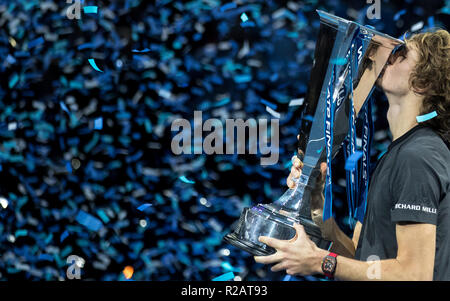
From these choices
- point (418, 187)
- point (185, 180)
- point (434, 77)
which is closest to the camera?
point (418, 187)

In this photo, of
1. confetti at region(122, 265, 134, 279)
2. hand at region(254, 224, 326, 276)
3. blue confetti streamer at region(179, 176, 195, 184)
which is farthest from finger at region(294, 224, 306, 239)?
confetti at region(122, 265, 134, 279)

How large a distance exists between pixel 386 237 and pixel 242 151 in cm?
108

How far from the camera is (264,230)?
1.22 metres

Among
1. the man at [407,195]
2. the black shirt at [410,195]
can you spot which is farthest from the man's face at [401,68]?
the black shirt at [410,195]

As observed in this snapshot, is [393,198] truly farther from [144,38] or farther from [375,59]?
[144,38]

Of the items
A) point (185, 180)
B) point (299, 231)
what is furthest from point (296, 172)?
point (185, 180)

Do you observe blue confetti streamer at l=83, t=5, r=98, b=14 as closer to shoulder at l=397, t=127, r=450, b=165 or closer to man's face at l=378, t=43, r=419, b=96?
man's face at l=378, t=43, r=419, b=96

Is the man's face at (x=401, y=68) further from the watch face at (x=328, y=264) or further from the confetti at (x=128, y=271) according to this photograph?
the confetti at (x=128, y=271)

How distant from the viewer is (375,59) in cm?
127

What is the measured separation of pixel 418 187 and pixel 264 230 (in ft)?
1.25

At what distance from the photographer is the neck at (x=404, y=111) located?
132cm

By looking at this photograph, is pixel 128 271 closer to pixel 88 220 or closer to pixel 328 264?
pixel 88 220

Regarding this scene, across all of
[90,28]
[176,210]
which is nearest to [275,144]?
[176,210]

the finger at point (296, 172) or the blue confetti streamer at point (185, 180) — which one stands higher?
the finger at point (296, 172)
